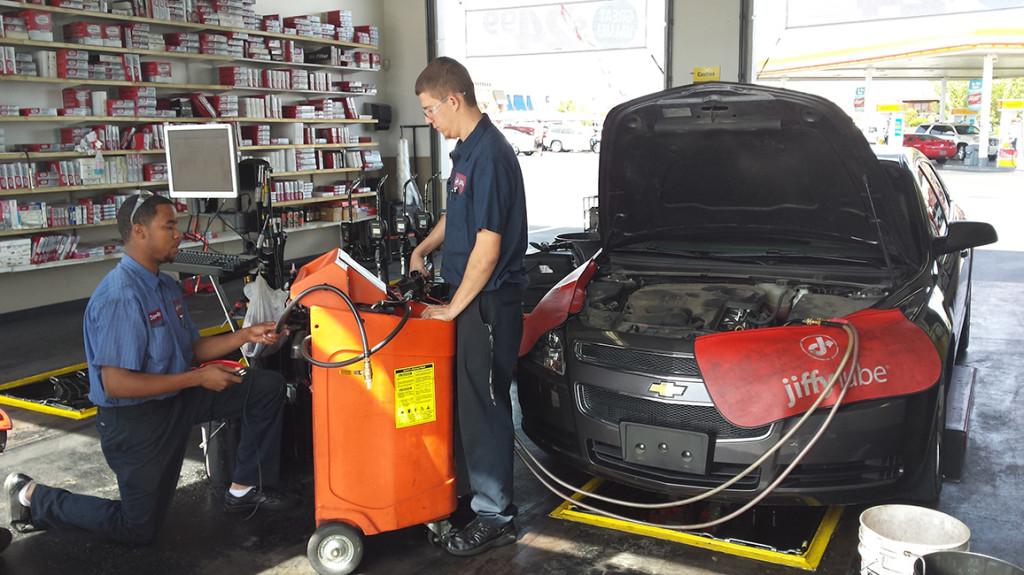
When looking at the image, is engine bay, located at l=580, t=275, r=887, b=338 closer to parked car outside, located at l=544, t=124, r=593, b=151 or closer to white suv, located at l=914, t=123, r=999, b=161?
parked car outside, located at l=544, t=124, r=593, b=151

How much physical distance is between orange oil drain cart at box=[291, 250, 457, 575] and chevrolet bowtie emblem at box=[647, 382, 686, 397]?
76cm

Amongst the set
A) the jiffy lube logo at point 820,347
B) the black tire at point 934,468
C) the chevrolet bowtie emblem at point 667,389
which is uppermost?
the jiffy lube logo at point 820,347

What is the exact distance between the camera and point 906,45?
2598cm

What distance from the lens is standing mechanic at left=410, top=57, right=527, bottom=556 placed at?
3.00 meters

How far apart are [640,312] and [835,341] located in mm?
907

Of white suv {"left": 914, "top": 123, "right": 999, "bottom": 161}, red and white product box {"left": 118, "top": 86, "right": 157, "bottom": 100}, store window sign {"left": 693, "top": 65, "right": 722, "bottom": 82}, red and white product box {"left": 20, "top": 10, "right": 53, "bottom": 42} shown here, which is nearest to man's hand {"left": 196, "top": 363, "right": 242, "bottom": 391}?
red and white product box {"left": 20, "top": 10, "right": 53, "bottom": 42}

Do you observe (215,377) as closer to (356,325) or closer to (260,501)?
(356,325)

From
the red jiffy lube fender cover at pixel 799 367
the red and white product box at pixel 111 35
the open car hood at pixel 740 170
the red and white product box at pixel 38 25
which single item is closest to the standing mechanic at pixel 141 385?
the red jiffy lube fender cover at pixel 799 367

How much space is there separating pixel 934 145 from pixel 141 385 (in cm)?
3196

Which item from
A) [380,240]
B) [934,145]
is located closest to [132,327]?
[380,240]

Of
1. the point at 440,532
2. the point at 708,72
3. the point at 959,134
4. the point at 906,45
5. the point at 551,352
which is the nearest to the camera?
the point at 440,532

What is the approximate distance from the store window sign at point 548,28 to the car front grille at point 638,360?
10799 millimetres

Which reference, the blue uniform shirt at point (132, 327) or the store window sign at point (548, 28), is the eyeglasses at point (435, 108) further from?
the store window sign at point (548, 28)

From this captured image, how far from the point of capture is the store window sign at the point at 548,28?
44.5ft
